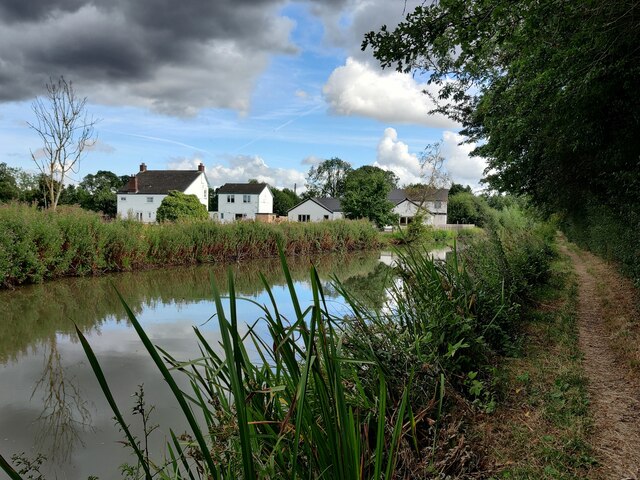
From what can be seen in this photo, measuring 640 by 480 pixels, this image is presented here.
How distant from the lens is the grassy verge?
3.02 metres

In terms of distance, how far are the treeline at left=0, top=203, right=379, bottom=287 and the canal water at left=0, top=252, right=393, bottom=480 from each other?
867mm

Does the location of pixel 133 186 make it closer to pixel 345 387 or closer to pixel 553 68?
pixel 553 68

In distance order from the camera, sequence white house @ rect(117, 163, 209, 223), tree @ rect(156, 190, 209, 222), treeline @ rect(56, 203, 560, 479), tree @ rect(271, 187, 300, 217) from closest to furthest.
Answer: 1. treeline @ rect(56, 203, 560, 479)
2. tree @ rect(156, 190, 209, 222)
3. white house @ rect(117, 163, 209, 223)
4. tree @ rect(271, 187, 300, 217)

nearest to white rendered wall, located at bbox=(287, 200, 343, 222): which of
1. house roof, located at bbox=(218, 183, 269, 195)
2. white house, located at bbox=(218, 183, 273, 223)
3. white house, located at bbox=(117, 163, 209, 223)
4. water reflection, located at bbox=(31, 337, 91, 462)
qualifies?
white house, located at bbox=(218, 183, 273, 223)

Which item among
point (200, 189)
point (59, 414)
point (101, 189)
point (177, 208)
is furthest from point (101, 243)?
point (101, 189)

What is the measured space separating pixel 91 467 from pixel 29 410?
1607mm

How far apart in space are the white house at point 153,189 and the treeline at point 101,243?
32.2 meters

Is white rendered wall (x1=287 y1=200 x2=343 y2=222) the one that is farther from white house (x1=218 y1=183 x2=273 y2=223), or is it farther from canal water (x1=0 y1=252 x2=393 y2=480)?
canal water (x1=0 y1=252 x2=393 y2=480)

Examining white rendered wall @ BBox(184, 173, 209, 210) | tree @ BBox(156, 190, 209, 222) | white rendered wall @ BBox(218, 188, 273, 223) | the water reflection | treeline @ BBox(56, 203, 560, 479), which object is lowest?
the water reflection

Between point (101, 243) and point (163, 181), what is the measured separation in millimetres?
43217

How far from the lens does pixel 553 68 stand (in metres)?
5.55

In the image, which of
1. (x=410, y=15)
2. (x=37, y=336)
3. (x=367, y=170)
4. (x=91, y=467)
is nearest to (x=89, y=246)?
(x=37, y=336)

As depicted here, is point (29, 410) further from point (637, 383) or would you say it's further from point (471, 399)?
point (637, 383)

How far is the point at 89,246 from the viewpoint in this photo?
15.2 meters
